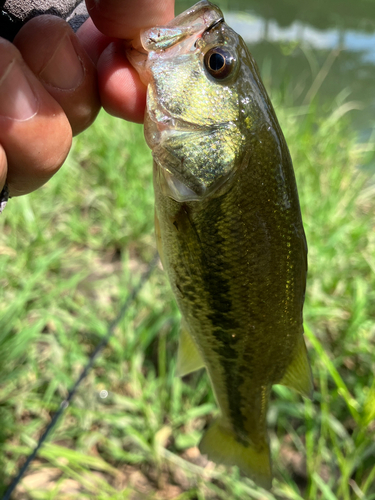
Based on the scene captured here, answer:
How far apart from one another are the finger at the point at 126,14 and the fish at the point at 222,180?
5 cm

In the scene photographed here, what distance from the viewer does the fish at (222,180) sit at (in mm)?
1101

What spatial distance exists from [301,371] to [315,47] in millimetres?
8715

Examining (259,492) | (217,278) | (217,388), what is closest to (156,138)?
(217,278)

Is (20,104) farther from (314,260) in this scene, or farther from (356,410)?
(314,260)

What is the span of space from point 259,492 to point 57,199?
2.36 meters

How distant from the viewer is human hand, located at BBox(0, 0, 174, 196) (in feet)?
3.09

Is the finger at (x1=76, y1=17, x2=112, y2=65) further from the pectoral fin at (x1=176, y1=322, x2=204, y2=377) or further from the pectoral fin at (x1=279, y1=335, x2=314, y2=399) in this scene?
the pectoral fin at (x1=279, y1=335, x2=314, y2=399)

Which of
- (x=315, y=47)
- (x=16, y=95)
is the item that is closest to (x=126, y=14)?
(x=16, y=95)

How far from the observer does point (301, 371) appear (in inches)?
52.8

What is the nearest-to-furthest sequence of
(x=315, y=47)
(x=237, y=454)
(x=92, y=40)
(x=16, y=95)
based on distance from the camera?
(x=16, y=95) < (x=92, y=40) < (x=237, y=454) < (x=315, y=47)

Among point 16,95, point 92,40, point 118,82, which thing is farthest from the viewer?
point 92,40

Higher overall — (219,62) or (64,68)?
(64,68)

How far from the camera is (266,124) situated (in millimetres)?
1117

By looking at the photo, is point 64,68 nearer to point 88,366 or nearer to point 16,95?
point 16,95
